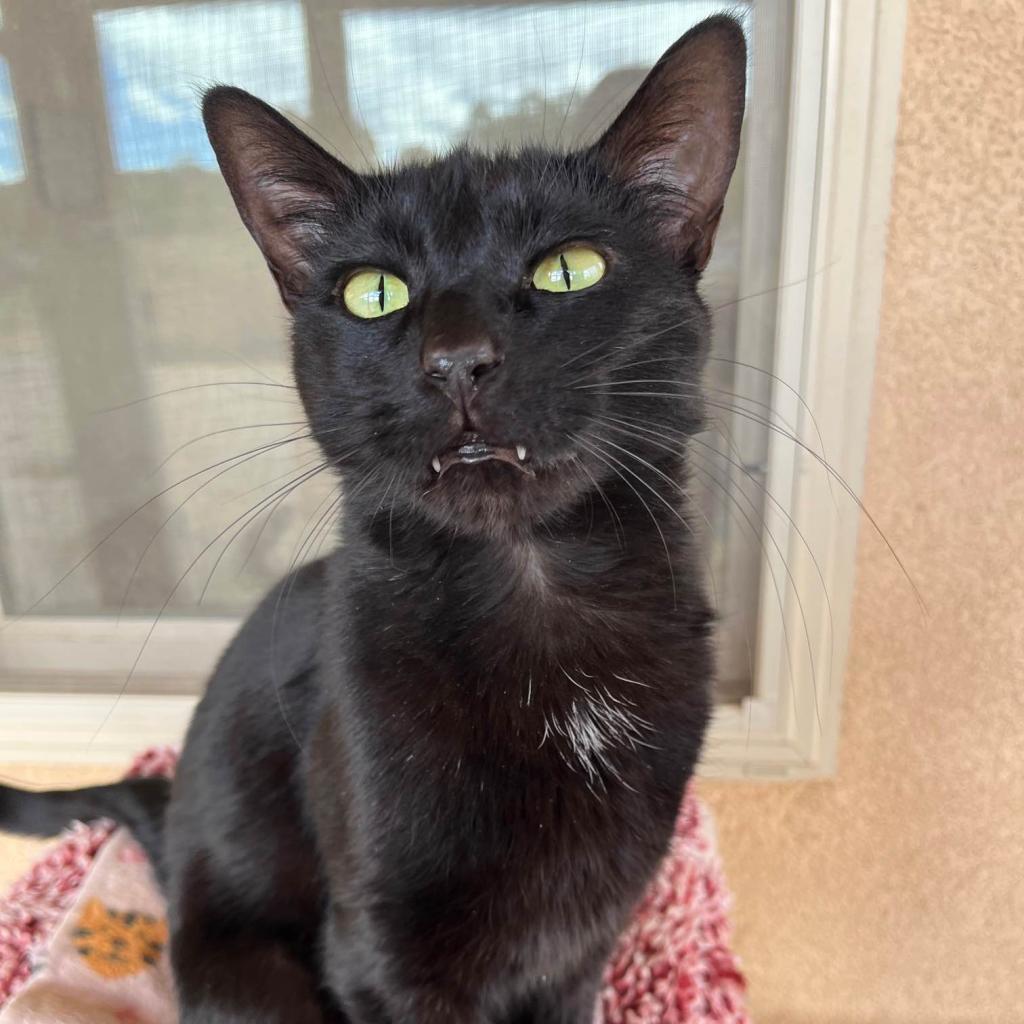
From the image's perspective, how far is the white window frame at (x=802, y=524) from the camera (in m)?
0.76

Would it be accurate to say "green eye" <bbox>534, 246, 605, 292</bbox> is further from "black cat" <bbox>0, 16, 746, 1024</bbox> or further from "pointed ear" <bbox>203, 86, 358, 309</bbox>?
"pointed ear" <bbox>203, 86, 358, 309</bbox>

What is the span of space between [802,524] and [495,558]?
18.2 inches

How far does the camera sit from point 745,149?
83 cm

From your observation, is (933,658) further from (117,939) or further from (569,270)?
(117,939)

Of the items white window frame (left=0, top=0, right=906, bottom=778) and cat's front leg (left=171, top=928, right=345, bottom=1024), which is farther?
white window frame (left=0, top=0, right=906, bottom=778)

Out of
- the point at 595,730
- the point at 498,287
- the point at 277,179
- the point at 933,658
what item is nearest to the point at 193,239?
the point at 277,179

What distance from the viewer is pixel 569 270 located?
498mm

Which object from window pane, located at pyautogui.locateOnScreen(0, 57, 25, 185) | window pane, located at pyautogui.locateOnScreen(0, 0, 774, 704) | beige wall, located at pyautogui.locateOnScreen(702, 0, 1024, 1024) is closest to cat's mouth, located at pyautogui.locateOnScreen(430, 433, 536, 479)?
window pane, located at pyautogui.locateOnScreen(0, 0, 774, 704)

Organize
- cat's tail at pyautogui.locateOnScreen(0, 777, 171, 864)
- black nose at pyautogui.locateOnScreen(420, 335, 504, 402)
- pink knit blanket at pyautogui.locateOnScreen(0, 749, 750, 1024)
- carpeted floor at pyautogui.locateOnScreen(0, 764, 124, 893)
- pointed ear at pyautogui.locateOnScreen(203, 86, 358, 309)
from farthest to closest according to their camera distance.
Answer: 1. carpeted floor at pyautogui.locateOnScreen(0, 764, 124, 893)
2. cat's tail at pyautogui.locateOnScreen(0, 777, 171, 864)
3. pink knit blanket at pyautogui.locateOnScreen(0, 749, 750, 1024)
4. pointed ear at pyautogui.locateOnScreen(203, 86, 358, 309)
5. black nose at pyautogui.locateOnScreen(420, 335, 504, 402)

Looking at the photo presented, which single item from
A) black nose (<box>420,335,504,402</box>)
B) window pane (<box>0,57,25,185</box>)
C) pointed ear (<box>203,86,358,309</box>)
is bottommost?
black nose (<box>420,335,504,402</box>)

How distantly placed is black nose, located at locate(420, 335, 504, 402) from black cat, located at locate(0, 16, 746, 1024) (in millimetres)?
19

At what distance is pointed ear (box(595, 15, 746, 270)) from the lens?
50cm

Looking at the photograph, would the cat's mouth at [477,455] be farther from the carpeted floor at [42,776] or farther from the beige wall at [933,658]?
the carpeted floor at [42,776]

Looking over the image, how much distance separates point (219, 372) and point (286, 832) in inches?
21.1
